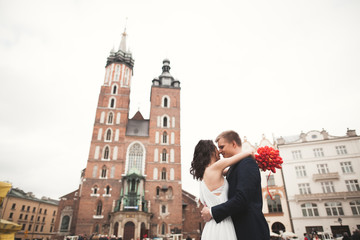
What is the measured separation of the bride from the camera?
2594 millimetres

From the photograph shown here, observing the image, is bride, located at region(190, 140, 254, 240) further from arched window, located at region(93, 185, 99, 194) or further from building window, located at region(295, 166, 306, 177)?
building window, located at region(295, 166, 306, 177)

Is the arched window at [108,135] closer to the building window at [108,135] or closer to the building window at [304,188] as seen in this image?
the building window at [108,135]

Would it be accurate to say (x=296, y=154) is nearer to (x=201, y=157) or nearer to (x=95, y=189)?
(x=95, y=189)

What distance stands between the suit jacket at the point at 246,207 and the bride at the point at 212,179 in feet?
0.33

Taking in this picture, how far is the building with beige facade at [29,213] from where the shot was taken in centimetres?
4400

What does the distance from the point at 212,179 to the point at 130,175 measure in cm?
2780

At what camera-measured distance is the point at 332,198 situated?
25.2 metres

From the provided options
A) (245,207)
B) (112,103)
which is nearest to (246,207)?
(245,207)

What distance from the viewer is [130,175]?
29.0 metres

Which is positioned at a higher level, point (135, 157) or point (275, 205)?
point (135, 157)

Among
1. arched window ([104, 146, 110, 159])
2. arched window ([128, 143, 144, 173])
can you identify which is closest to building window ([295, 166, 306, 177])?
arched window ([128, 143, 144, 173])

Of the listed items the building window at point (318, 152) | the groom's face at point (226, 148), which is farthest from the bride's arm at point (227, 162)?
the building window at point (318, 152)

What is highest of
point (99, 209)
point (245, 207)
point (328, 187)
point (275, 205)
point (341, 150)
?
point (341, 150)

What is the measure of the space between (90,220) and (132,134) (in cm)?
1248
